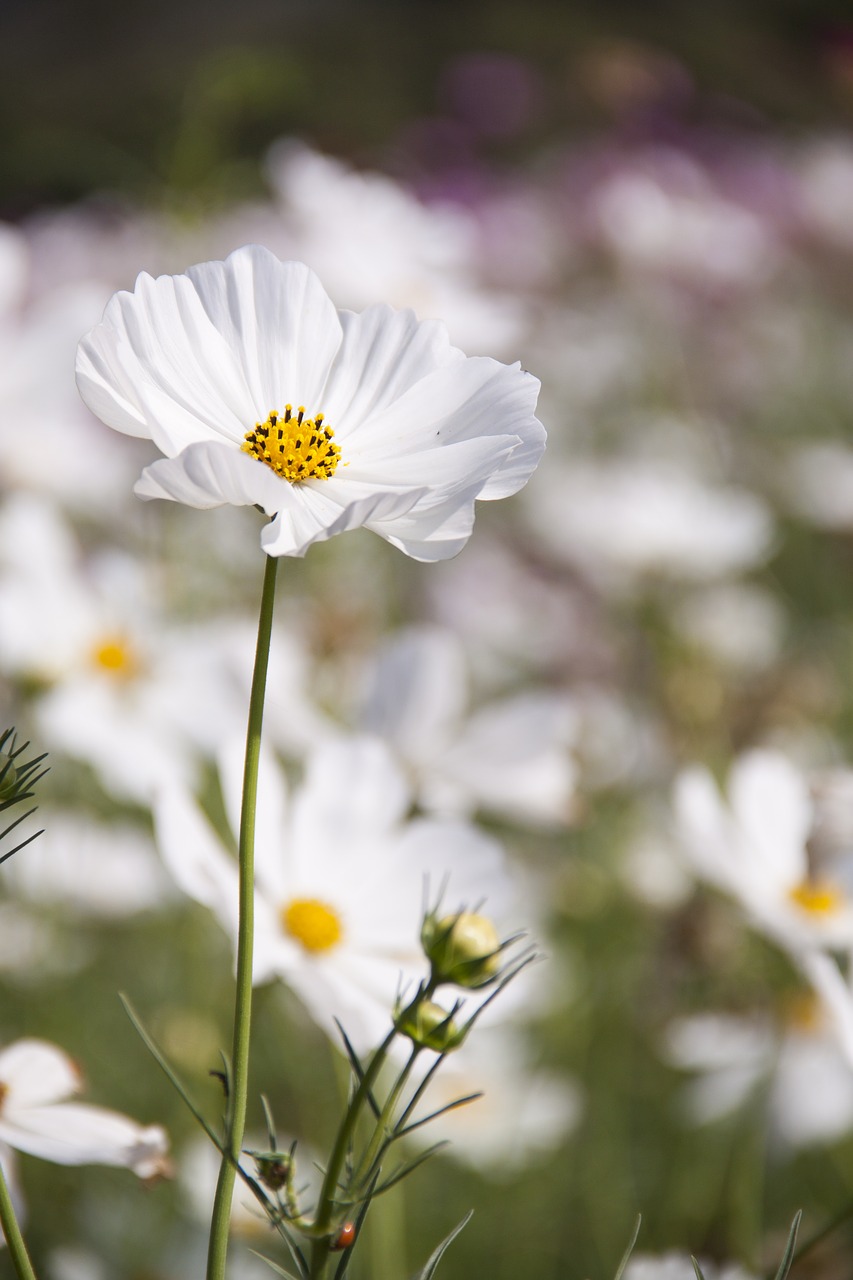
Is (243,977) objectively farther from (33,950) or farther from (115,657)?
(33,950)

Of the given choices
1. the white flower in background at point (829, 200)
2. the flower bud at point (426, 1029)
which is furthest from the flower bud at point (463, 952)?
the white flower in background at point (829, 200)

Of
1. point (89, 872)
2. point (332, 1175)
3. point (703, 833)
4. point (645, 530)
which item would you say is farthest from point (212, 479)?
point (645, 530)

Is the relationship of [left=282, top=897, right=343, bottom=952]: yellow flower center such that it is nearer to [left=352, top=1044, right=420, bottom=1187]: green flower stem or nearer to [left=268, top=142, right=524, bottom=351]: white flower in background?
[left=352, top=1044, right=420, bottom=1187]: green flower stem

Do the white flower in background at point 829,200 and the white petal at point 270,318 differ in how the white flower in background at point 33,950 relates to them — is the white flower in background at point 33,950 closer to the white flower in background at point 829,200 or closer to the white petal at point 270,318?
the white petal at point 270,318

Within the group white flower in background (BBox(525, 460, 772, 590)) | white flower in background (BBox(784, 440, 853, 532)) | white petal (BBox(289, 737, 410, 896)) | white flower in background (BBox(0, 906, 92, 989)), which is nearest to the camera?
white petal (BBox(289, 737, 410, 896))

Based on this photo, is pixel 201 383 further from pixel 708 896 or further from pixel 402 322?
pixel 708 896

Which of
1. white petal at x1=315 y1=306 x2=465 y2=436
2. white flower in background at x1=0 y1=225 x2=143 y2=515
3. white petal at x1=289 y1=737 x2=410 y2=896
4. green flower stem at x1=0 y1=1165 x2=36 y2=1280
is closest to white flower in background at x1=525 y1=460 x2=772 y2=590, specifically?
white flower in background at x1=0 y1=225 x2=143 y2=515
